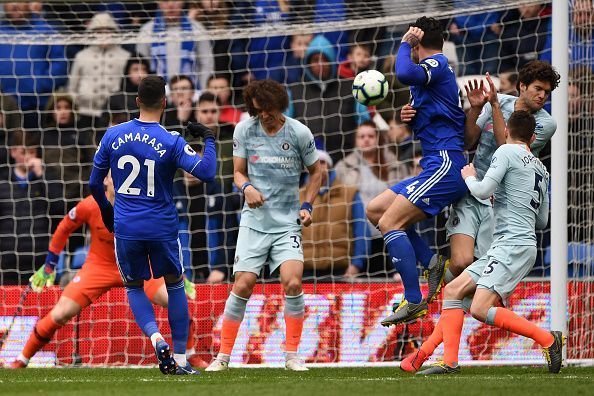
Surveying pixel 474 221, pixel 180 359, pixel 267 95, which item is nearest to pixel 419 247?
pixel 474 221

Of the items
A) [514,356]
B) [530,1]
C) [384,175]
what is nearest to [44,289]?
[384,175]

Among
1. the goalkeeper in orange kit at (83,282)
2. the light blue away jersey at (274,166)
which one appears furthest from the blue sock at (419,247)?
the goalkeeper in orange kit at (83,282)

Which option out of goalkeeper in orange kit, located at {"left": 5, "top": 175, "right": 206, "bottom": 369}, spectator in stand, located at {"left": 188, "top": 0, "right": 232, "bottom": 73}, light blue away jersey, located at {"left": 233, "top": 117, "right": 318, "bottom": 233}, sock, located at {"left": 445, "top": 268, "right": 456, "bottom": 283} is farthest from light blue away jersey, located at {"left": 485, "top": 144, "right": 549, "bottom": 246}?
spectator in stand, located at {"left": 188, "top": 0, "right": 232, "bottom": 73}

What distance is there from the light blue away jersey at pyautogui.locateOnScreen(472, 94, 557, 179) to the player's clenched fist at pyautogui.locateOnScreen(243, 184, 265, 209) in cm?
175

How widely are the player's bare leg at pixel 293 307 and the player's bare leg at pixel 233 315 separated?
0.93 ft

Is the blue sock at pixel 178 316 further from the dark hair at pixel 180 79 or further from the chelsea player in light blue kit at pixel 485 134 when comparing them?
the dark hair at pixel 180 79

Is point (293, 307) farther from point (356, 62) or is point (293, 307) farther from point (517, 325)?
point (356, 62)

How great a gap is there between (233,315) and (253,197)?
0.98 m

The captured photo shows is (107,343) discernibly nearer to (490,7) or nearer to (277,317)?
(277,317)

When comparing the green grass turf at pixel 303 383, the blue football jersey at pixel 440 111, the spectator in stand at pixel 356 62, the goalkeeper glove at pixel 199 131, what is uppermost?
the spectator in stand at pixel 356 62

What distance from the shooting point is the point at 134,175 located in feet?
26.8

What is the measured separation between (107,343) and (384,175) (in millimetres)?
3477

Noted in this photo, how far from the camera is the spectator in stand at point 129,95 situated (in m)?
12.7

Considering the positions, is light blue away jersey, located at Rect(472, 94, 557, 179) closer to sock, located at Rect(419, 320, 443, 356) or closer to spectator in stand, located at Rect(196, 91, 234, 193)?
sock, located at Rect(419, 320, 443, 356)
